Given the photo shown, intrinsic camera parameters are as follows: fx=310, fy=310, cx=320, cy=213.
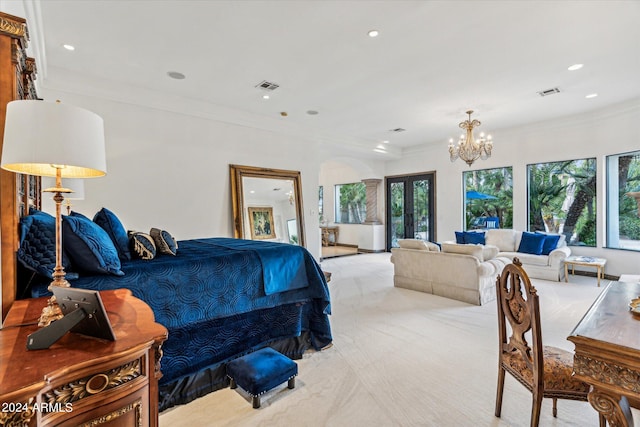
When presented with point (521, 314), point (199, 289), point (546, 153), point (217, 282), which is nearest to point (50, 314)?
point (199, 289)

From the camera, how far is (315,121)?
6188 mm

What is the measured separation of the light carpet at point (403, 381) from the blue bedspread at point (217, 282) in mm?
562

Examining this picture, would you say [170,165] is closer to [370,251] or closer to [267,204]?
[267,204]

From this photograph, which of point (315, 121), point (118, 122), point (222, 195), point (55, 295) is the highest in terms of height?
point (315, 121)

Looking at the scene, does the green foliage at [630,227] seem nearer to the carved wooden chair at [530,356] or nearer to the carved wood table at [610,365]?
the carved wooden chair at [530,356]

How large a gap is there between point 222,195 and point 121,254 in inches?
128

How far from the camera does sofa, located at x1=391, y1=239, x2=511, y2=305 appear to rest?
4145 mm

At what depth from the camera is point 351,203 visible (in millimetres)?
10656

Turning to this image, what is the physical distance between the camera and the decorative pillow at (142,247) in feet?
7.51

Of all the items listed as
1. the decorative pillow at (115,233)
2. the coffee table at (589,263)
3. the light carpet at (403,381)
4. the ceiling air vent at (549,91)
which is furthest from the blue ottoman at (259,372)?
the coffee table at (589,263)

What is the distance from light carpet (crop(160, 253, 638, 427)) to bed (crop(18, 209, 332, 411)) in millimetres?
219

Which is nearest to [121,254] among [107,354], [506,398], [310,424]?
[107,354]

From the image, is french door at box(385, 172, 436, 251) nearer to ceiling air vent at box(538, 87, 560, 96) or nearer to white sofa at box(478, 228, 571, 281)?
white sofa at box(478, 228, 571, 281)

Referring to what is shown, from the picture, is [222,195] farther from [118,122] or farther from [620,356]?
[620,356]
